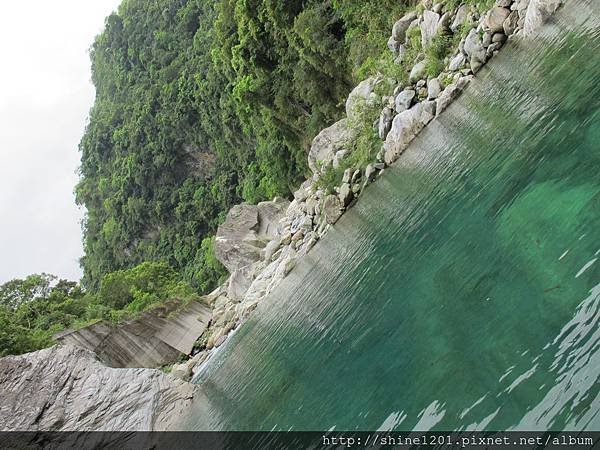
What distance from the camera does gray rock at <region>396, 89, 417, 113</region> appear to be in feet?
77.6

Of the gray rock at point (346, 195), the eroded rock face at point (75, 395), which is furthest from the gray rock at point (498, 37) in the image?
the eroded rock face at point (75, 395)

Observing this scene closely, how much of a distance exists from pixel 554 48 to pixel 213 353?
20.8m

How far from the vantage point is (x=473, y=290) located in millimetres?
8906

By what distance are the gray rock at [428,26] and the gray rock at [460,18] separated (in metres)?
1.04

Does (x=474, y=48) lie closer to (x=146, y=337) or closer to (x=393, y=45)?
(x=393, y=45)

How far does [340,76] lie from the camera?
114 feet

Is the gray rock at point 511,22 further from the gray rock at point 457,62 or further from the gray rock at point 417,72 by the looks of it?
the gray rock at point 417,72

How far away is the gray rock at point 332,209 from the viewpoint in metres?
25.3

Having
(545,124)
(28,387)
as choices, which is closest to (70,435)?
(28,387)

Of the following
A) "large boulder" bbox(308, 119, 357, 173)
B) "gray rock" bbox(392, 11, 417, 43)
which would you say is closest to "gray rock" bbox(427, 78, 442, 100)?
"gray rock" bbox(392, 11, 417, 43)

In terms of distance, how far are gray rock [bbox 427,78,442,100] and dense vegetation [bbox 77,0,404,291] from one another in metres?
8.13

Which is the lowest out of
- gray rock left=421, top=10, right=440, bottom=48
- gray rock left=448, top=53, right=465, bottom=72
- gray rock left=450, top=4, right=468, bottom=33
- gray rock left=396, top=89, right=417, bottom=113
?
gray rock left=448, top=53, right=465, bottom=72

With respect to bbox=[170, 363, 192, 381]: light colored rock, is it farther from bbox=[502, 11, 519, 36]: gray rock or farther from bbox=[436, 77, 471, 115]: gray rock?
bbox=[502, 11, 519, 36]: gray rock

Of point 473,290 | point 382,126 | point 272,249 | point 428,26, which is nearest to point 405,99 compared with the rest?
point 382,126
